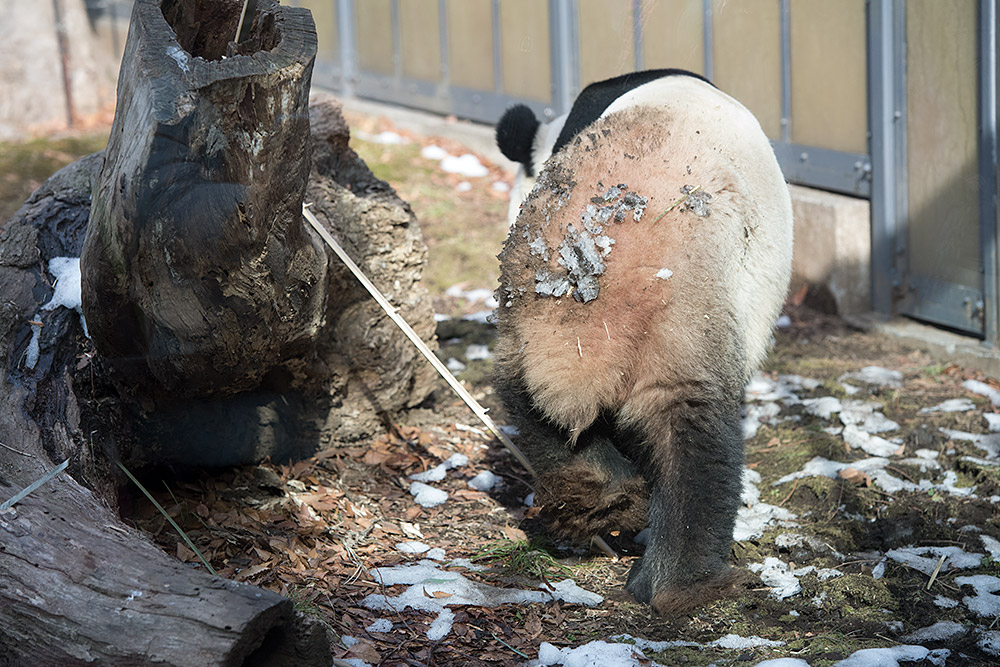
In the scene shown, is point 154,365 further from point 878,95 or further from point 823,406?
point 878,95

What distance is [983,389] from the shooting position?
15.9 feet

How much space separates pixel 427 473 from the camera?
4125 mm

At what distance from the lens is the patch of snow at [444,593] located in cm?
294

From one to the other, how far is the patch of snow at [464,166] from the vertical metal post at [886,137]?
13.3 feet

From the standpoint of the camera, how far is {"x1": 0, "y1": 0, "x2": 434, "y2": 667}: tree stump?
2072 millimetres

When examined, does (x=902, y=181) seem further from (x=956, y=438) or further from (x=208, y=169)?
(x=208, y=169)

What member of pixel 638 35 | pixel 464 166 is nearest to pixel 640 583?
pixel 638 35

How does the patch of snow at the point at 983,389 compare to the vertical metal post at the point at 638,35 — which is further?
the vertical metal post at the point at 638,35

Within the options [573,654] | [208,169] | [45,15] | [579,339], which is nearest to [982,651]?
[573,654]

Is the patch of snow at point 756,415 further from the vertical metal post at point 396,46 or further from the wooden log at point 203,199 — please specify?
the vertical metal post at point 396,46

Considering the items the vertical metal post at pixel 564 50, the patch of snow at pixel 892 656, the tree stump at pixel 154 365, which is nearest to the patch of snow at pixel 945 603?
the patch of snow at pixel 892 656

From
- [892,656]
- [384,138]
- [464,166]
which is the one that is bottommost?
[892,656]

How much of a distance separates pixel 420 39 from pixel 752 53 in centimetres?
467

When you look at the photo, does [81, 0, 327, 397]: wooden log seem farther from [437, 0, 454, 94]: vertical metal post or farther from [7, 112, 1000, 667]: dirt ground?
[437, 0, 454, 94]: vertical metal post
